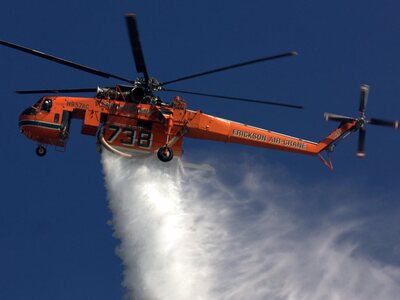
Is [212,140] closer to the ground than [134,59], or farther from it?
closer to the ground

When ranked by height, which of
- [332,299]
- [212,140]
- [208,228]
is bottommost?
[332,299]

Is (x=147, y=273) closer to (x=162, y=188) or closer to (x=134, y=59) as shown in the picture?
(x=162, y=188)

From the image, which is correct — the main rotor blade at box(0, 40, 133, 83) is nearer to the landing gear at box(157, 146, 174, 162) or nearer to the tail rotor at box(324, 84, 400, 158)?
the landing gear at box(157, 146, 174, 162)

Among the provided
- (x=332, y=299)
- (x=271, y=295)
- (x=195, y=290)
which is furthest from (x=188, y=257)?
(x=332, y=299)

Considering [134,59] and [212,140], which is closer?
[134,59]

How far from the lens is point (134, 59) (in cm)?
3909

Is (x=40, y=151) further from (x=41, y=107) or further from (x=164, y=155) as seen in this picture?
(x=164, y=155)

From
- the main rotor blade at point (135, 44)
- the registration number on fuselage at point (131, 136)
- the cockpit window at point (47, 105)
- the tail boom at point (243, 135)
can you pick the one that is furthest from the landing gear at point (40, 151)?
the tail boom at point (243, 135)

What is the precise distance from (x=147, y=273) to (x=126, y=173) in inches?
173

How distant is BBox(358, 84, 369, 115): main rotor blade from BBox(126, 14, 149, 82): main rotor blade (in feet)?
33.4

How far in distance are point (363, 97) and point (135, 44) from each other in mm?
11851

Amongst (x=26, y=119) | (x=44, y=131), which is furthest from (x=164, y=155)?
(x=26, y=119)

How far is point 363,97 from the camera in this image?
44.5 m

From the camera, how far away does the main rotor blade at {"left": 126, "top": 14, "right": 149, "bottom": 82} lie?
36.7 metres
